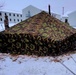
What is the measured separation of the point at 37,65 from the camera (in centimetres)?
639

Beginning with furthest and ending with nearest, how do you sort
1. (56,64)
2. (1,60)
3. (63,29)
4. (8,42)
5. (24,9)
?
(24,9) → (63,29) → (8,42) → (1,60) → (56,64)

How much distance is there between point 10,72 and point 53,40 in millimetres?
2734

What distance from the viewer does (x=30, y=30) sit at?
8164 mm

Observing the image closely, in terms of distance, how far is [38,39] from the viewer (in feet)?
24.9

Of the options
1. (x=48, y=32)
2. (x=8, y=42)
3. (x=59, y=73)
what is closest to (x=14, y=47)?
(x=8, y=42)

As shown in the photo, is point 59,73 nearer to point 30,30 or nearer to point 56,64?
point 56,64

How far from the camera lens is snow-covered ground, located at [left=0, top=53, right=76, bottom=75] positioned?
224 inches

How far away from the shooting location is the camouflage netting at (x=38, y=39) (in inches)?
298

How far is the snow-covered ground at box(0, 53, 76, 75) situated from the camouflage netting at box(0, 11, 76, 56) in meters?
0.44

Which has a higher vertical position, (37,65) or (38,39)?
(38,39)

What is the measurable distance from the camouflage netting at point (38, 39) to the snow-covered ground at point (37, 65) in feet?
1.46

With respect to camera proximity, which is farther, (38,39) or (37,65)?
(38,39)

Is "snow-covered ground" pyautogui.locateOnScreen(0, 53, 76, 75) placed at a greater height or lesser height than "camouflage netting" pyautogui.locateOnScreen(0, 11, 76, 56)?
lesser

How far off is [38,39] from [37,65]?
63.6 inches
